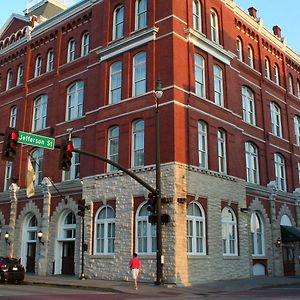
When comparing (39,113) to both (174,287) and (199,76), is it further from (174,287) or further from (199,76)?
(174,287)

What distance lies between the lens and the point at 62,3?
45.5 meters

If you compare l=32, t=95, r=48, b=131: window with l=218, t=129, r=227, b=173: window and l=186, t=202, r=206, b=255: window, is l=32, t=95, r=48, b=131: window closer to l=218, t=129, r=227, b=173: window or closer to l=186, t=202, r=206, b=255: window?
l=218, t=129, r=227, b=173: window

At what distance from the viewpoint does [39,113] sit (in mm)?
36750

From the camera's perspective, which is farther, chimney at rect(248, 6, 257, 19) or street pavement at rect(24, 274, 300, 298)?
chimney at rect(248, 6, 257, 19)

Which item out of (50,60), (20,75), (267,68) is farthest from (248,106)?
(20,75)

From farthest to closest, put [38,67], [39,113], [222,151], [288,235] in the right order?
1. [38,67]
2. [39,113]
3. [288,235]
4. [222,151]

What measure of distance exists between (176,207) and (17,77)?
73.9 ft

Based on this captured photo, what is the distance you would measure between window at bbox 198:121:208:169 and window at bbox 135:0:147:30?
7.70 m

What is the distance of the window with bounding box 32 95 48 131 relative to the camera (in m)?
36.1

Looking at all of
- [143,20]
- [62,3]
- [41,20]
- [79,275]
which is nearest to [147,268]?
[79,275]

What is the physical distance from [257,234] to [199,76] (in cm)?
1193

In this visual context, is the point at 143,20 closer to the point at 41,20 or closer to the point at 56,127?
the point at 56,127

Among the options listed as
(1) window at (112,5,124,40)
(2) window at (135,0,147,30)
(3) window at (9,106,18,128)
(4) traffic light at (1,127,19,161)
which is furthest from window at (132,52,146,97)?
(3) window at (9,106,18,128)

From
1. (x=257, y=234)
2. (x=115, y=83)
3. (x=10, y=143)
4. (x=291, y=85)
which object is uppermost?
(x=291, y=85)
